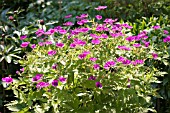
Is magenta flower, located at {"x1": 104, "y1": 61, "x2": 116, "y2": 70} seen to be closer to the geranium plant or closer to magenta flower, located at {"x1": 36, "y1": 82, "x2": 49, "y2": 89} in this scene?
the geranium plant

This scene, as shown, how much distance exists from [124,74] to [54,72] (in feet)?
1.53

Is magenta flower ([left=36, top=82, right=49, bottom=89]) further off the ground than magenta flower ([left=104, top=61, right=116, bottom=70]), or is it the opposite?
magenta flower ([left=104, top=61, right=116, bottom=70])

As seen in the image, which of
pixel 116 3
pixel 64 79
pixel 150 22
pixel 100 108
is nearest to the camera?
pixel 64 79

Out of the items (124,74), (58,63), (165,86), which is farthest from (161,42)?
(58,63)

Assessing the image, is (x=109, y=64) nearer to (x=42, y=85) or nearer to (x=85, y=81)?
(x=85, y=81)

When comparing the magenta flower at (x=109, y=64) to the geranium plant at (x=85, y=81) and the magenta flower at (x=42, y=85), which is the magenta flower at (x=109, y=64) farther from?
the magenta flower at (x=42, y=85)

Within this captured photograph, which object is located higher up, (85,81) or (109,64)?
(109,64)

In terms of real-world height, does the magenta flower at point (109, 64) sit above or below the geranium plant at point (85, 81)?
above

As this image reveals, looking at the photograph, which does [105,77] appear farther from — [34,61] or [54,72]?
[34,61]

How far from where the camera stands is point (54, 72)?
8.27 ft

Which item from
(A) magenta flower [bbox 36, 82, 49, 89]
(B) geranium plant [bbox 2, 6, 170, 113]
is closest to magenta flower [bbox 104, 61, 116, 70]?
(B) geranium plant [bbox 2, 6, 170, 113]

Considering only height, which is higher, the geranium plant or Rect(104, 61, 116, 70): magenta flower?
Rect(104, 61, 116, 70): magenta flower

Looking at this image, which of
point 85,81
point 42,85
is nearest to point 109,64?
point 85,81

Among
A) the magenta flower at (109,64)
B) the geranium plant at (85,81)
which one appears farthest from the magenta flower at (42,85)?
the magenta flower at (109,64)
